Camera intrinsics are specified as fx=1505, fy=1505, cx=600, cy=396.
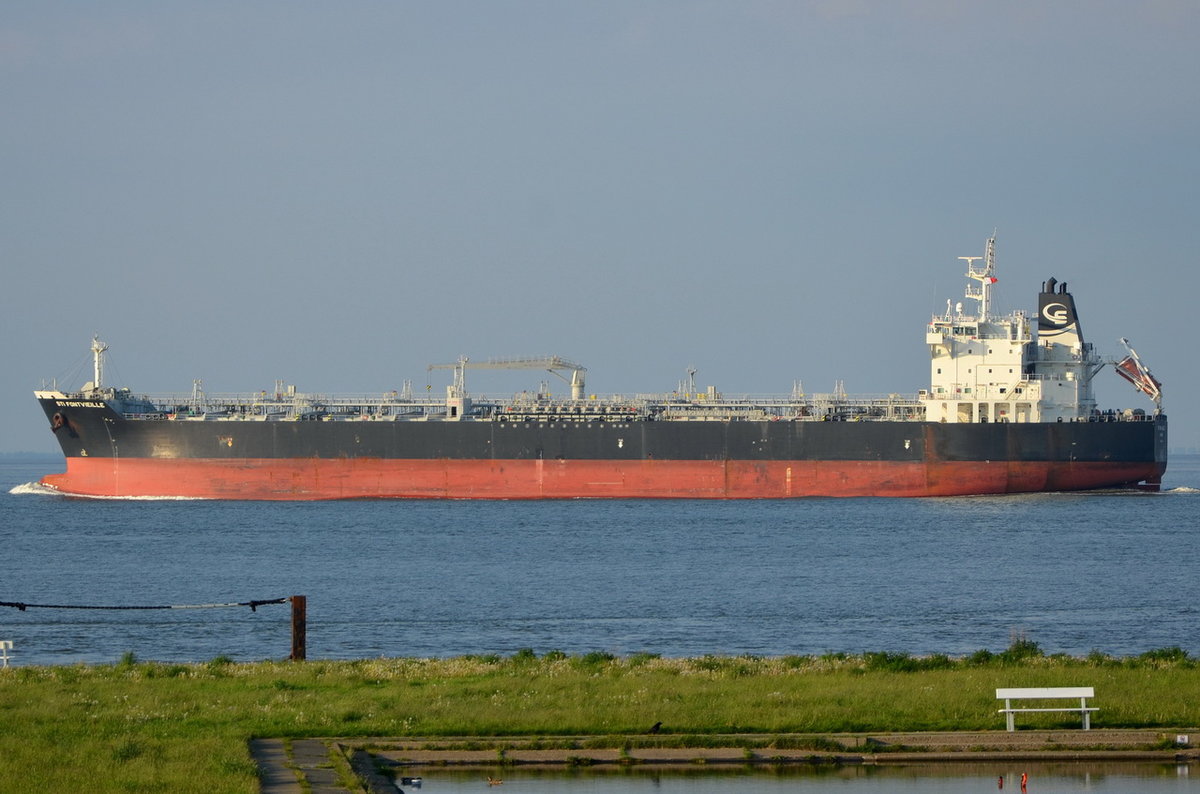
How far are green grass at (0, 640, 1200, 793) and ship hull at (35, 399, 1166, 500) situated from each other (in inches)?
1143

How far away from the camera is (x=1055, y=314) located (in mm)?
46000

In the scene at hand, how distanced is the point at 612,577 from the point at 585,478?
710 inches

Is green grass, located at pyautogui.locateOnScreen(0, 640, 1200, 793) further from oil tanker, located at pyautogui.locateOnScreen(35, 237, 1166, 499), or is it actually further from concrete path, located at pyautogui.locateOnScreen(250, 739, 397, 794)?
oil tanker, located at pyautogui.locateOnScreen(35, 237, 1166, 499)

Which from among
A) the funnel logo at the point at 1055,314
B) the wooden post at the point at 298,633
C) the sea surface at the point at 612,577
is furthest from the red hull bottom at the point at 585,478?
the wooden post at the point at 298,633

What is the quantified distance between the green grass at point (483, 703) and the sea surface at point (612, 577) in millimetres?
3595

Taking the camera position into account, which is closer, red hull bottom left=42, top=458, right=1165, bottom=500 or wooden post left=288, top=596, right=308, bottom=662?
wooden post left=288, top=596, right=308, bottom=662

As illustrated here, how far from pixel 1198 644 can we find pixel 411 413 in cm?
3203

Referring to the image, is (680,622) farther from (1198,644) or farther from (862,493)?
(862,493)

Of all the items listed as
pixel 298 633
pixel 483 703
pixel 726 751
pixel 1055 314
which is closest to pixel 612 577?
pixel 298 633

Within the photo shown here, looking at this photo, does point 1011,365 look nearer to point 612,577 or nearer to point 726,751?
point 612,577

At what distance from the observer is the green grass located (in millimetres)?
9734

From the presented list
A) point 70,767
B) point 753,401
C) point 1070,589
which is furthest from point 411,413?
point 70,767

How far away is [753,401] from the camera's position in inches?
1837

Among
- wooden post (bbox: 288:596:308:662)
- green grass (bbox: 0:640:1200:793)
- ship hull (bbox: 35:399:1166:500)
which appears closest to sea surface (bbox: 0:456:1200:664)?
ship hull (bbox: 35:399:1166:500)
